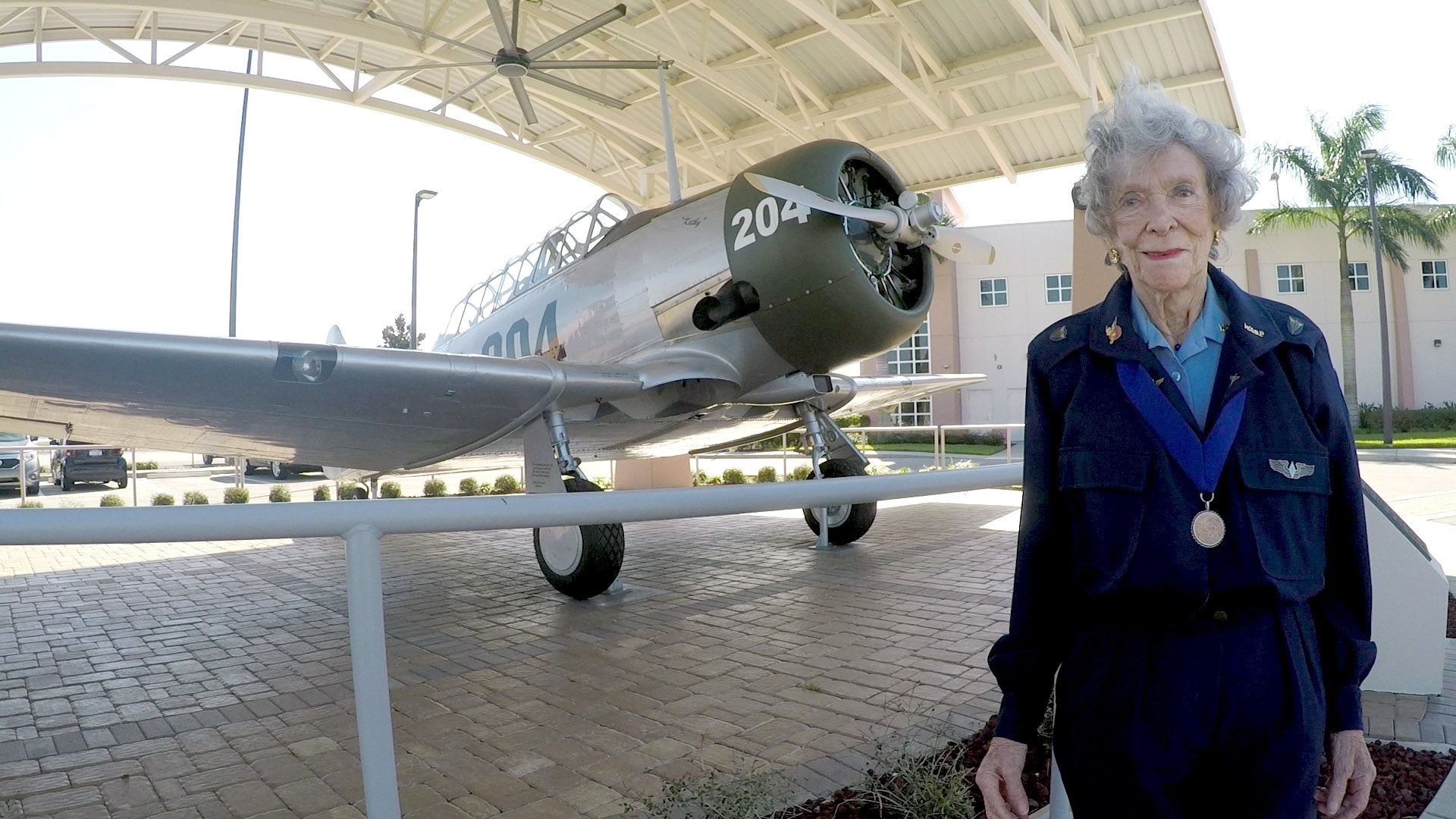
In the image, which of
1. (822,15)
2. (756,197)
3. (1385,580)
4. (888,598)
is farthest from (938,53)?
(1385,580)

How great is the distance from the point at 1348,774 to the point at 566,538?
4.81 metres

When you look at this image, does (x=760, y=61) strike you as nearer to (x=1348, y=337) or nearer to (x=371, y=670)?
(x=371, y=670)

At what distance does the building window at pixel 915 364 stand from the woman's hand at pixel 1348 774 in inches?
1206

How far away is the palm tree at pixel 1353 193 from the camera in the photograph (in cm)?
2892

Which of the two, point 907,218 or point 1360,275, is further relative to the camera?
point 1360,275

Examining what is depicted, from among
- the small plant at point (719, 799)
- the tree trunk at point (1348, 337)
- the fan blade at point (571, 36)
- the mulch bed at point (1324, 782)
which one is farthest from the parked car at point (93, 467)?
A: the tree trunk at point (1348, 337)

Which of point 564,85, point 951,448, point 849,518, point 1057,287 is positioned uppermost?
point 1057,287

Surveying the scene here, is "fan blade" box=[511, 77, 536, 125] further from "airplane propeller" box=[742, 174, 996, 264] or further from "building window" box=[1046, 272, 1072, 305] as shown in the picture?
"building window" box=[1046, 272, 1072, 305]

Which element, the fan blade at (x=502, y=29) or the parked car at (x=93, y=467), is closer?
the fan blade at (x=502, y=29)

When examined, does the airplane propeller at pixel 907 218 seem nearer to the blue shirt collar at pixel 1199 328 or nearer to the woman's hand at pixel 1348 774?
the blue shirt collar at pixel 1199 328

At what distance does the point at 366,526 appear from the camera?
1226mm

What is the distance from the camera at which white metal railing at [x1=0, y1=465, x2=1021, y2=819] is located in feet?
3.57

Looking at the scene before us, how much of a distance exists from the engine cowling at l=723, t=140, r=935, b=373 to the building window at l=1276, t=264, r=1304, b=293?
31785 mm

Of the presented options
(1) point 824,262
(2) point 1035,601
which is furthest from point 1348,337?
(2) point 1035,601
